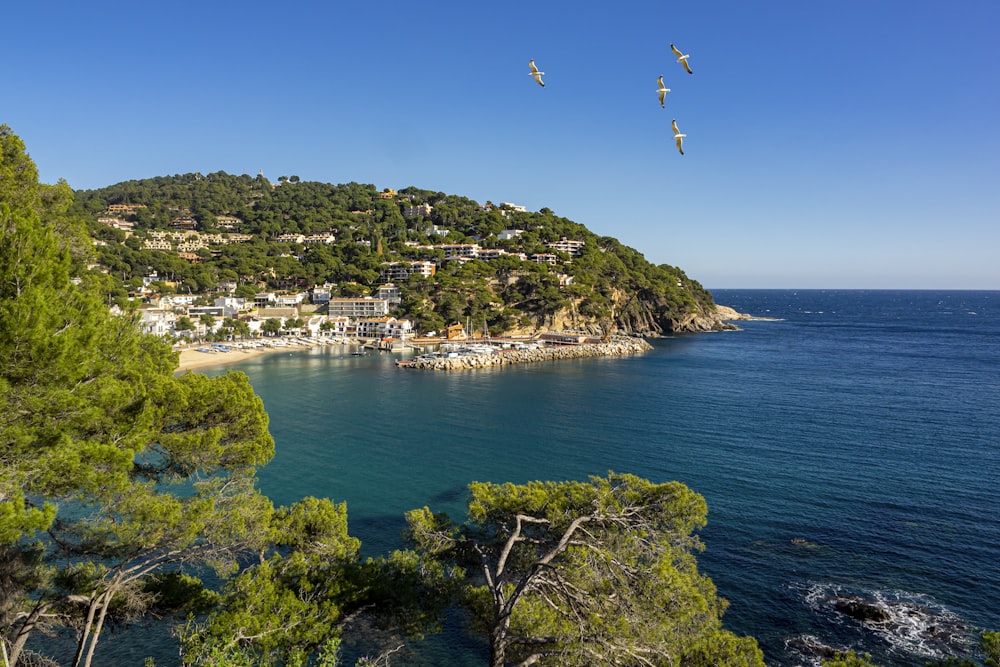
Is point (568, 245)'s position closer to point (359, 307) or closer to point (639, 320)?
point (639, 320)

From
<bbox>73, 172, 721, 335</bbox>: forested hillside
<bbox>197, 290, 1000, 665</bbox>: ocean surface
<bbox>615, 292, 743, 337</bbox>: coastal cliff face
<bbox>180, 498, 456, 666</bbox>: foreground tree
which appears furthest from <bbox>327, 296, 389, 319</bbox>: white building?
<bbox>180, 498, 456, 666</bbox>: foreground tree

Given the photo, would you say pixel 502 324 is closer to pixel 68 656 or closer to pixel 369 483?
pixel 369 483

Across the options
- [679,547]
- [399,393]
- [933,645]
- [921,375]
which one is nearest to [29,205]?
[679,547]

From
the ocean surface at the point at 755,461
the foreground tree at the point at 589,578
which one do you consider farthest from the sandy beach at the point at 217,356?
the foreground tree at the point at 589,578

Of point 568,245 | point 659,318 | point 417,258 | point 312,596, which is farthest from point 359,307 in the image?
point 312,596

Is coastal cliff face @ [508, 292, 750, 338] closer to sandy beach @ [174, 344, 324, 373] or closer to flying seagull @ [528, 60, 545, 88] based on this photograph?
sandy beach @ [174, 344, 324, 373]
